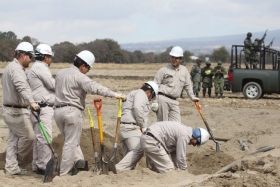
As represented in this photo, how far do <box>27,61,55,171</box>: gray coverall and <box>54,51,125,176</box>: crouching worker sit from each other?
0.57 meters

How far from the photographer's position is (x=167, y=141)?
30.0 ft

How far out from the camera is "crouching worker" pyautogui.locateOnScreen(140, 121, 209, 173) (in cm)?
898

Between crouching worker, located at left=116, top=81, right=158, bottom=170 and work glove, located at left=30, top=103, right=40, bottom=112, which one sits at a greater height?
work glove, located at left=30, top=103, right=40, bottom=112

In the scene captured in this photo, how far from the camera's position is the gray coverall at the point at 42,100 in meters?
9.49

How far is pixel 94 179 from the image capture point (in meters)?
8.52

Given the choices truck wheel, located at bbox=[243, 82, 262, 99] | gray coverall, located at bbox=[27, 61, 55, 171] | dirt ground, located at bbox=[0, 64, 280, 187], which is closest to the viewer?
dirt ground, located at bbox=[0, 64, 280, 187]

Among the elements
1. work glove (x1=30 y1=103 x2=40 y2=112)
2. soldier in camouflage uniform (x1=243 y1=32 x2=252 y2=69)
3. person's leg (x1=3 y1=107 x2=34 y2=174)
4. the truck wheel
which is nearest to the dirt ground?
person's leg (x1=3 y1=107 x2=34 y2=174)

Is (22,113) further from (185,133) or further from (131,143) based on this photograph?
(185,133)

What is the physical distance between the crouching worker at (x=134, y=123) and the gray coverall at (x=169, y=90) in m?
1.76

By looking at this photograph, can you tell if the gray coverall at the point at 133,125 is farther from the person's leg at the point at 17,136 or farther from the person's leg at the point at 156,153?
the person's leg at the point at 17,136

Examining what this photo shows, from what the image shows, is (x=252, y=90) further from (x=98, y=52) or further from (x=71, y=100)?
(x=98, y=52)

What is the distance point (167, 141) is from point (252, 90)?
13837 millimetres

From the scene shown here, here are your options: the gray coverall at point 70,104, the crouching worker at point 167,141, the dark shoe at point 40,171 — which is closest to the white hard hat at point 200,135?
the crouching worker at point 167,141

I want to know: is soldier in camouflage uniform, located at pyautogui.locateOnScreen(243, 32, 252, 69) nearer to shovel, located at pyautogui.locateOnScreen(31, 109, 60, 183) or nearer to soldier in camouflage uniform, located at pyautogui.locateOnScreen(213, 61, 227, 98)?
soldier in camouflage uniform, located at pyautogui.locateOnScreen(213, 61, 227, 98)
